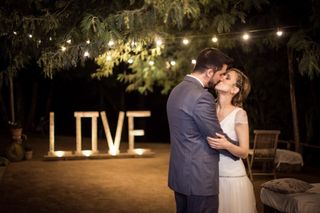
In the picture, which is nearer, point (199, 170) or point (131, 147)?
point (199, 170)

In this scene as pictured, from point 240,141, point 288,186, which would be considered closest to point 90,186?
point 288,186

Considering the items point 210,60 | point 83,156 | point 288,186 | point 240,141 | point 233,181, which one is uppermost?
point 210,60

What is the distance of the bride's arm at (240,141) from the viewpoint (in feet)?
11.1

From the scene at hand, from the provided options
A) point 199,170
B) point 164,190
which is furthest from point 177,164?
point 164,190

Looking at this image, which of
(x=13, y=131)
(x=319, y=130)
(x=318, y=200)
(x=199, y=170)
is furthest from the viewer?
(x=319, y=130)

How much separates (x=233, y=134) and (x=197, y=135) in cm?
74

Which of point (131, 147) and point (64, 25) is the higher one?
point (64, 25)

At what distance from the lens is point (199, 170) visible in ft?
11.1

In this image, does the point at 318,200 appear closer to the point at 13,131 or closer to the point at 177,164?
the point at 177,164

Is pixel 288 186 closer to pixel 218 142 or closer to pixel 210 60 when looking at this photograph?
pixel 218 142

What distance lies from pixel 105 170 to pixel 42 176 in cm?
133

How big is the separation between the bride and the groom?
1.98ft

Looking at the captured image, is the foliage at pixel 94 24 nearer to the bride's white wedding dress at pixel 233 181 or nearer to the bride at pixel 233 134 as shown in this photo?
the bride at pixel 233 134

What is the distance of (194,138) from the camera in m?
3.39
